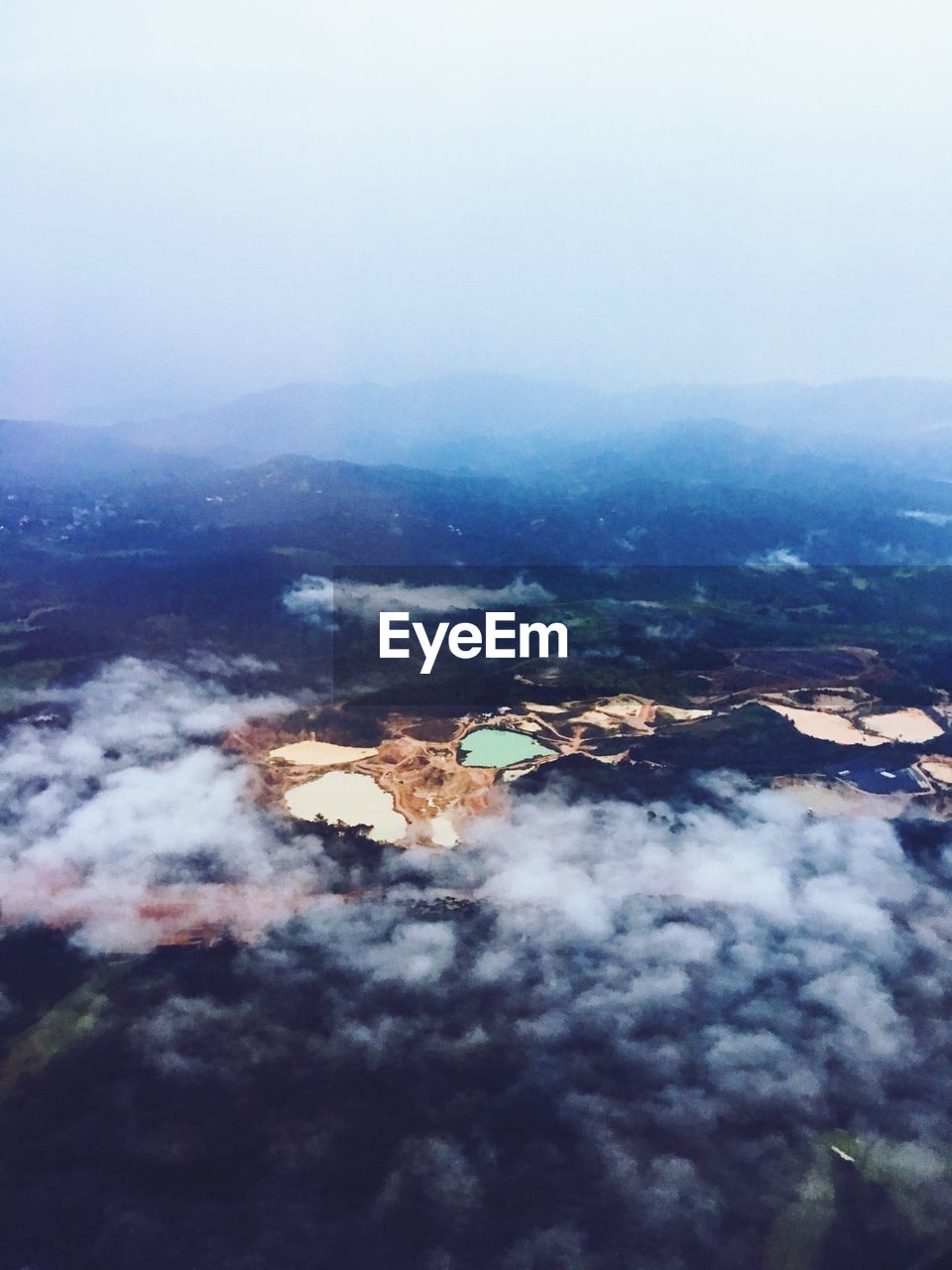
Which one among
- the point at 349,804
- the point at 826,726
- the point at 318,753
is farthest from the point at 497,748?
the point at 826,726

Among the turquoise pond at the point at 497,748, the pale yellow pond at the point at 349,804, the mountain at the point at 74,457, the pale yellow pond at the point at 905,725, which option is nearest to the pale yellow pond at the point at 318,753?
A: the pale yellow pond at the point at 349,804

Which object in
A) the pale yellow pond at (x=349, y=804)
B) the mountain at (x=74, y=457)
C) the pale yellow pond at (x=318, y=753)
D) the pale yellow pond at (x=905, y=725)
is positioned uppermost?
the mountain at (x=74, y=457)

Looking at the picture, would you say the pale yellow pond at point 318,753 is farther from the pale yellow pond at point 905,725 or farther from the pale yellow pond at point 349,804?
the pale yellow pond at point 905,725

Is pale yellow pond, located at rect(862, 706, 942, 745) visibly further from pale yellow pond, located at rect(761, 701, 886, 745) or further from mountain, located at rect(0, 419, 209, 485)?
mountain, located at rect(0, 419, 209, 485)

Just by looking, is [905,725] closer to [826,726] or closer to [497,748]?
[826,726]

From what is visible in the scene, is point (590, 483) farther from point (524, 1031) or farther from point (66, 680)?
point (524, 1031)

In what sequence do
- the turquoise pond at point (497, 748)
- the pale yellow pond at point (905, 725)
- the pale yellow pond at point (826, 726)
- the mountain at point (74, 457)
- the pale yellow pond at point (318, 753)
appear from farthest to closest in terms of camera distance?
the mountain at point (74, 457), the pale yellow pond at point (905, 725), the pale yellow pond at point (826, 726), the turquoise pond at point (497, 748), the pale yellow pond at point (318, 753)

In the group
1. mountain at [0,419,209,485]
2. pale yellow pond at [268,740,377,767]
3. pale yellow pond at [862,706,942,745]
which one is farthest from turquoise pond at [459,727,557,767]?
mountain at [0,419,209,485]
